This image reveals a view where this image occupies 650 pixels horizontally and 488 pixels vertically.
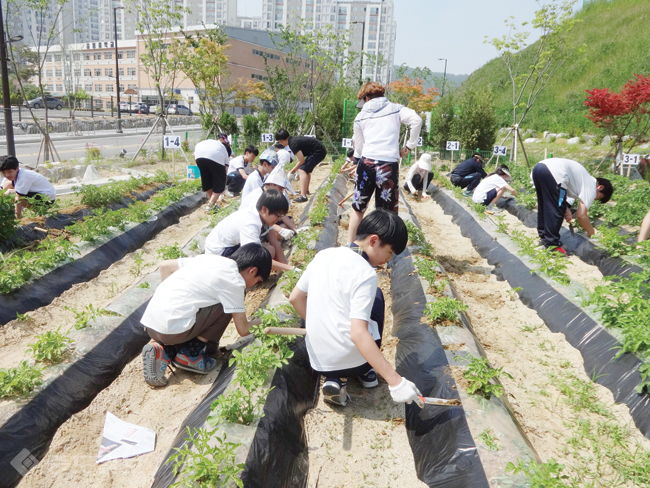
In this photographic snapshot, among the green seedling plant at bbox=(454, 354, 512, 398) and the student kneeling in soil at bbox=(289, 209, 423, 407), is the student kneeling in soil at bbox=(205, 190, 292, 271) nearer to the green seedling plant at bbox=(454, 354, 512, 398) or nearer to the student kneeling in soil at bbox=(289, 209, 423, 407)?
the student kneeling in soil at bbox=(289, 209, 423, 407)

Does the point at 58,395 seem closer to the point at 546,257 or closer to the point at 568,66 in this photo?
the point at 546,257

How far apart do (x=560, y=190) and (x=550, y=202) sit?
169 millimetres

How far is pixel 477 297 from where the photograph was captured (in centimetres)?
472

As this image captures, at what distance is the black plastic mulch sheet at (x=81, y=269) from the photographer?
3977 millimetres

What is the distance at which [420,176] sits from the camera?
10391 millimetres

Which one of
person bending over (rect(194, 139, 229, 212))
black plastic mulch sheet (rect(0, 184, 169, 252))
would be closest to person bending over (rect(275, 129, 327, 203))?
person bending over (rect(194, 139, 229, 212))

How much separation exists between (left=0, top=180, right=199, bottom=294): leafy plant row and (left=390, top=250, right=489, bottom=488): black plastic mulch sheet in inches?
135

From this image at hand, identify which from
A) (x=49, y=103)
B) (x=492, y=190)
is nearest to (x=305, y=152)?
(x=492, y=190)

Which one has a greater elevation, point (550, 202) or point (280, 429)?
point (550, 202)

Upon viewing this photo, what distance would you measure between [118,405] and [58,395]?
37cm

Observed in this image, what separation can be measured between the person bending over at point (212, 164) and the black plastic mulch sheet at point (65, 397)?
4.09 metres

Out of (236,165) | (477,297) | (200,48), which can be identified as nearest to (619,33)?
(200,48)

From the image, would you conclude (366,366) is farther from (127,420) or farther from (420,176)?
(420,176)

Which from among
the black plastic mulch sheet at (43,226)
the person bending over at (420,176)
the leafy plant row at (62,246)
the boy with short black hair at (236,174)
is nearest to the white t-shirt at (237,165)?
the boy with short black hair at (236,174)
